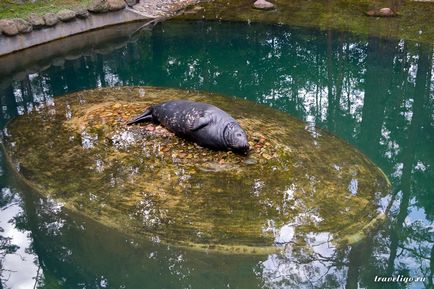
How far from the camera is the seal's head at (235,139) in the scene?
6.21 meters

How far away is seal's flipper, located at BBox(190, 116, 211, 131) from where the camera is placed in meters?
6.48

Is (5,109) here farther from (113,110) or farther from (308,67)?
(308,67)

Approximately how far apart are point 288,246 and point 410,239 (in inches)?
58.8

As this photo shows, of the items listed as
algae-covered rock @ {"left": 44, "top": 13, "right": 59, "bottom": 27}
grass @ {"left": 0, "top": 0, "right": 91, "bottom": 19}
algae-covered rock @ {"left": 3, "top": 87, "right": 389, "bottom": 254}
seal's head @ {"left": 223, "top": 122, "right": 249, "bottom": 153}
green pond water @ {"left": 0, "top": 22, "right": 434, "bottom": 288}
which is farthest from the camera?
algae-covered rock @ {"left": 44, "top": 13, "right": 59, "bottom": 27}

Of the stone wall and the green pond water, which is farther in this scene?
the stone wall

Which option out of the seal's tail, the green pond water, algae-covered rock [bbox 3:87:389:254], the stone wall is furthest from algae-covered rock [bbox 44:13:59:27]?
the seal's tail

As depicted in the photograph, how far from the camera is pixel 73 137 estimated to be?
7184mm

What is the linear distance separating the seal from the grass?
596 cm

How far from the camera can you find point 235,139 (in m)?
6.23

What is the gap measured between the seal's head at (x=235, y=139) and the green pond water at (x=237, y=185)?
16cm

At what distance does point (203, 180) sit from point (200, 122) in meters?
0.86

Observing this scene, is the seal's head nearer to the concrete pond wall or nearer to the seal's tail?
the seal's tail

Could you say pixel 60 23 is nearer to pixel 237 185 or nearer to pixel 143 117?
pixel 143 117

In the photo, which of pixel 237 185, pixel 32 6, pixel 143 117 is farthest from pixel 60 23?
pixel 237 185
